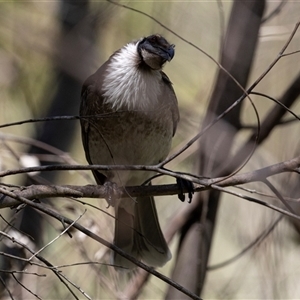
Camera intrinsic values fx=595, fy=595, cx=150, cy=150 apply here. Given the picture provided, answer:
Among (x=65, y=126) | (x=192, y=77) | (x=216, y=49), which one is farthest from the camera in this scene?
(x=216, y=49)

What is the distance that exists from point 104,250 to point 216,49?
2.47 metres

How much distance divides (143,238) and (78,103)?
140cm

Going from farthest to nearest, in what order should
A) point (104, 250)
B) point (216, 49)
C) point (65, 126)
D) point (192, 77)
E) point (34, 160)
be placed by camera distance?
point (216, 49), point (192, 77), point (65, 126), point (104, 250), point (34, 160)

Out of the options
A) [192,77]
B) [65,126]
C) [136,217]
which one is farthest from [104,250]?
[192,77]

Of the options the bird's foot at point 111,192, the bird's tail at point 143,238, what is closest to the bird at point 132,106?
the bird's foot at point 111,192

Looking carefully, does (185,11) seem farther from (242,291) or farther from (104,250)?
(242,291)

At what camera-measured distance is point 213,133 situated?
4449 millimetres

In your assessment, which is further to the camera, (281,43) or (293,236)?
(281,43)

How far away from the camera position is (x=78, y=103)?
533 centimetres

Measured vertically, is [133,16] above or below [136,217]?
above

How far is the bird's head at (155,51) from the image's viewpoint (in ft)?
12.7

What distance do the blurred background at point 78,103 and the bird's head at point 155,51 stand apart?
1.33 feet

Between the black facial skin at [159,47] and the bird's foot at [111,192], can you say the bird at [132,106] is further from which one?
the bird's foot at [111,192]

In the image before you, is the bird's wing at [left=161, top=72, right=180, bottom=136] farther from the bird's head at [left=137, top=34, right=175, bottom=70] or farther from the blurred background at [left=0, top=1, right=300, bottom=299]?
the blurred background at [left=0, top=1, right=300, bottom=299]
